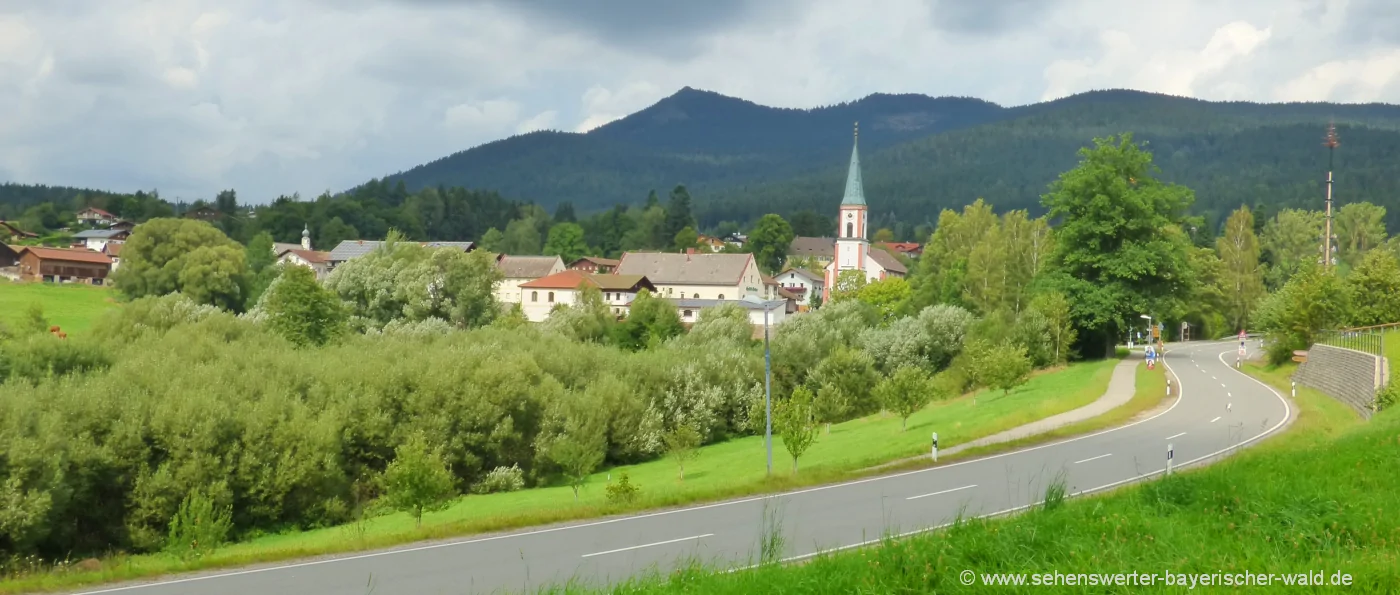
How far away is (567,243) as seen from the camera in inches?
6772

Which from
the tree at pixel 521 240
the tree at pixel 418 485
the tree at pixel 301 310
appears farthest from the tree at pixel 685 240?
the tree at pixel 418 485

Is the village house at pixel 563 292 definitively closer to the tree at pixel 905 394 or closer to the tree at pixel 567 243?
the tree at pixel 905 394

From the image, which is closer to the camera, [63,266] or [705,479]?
[705,479]

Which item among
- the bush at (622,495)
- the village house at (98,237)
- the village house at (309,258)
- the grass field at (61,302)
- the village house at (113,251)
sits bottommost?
the bush at (622,495)

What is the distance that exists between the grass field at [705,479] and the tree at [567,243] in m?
120

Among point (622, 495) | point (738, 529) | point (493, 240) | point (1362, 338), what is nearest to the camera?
point (738, 529)

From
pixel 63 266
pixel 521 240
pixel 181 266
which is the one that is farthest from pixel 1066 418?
pixel 521 240

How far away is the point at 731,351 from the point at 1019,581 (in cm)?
5241

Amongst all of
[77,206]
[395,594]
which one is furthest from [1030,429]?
[77,206]

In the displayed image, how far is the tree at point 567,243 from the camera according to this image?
170 m

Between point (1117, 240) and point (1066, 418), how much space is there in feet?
78.0

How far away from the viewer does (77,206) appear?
18512 centimetres

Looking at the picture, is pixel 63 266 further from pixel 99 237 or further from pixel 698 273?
pixel 698 273

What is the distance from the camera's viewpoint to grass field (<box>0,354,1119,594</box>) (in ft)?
61.5
